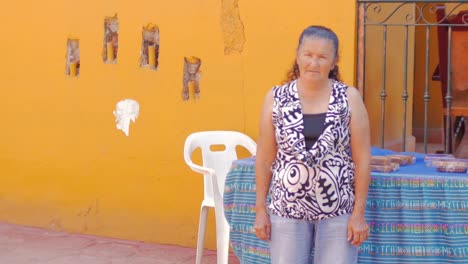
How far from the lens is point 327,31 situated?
3.56 m

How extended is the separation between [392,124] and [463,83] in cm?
86

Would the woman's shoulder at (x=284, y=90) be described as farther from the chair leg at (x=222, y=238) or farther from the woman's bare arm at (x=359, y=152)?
the chair leg at (x=222, y=238)

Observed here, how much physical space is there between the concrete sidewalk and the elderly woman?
2401 mm

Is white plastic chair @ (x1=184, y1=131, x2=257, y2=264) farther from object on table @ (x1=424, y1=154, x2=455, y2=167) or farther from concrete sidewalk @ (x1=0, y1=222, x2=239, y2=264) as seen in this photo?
object on table @ (x1=424, y1=154, x2=455, y2=167)

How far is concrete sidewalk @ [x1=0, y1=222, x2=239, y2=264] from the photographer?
5945 mm

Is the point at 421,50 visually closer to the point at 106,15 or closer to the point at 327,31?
the point at 106,15

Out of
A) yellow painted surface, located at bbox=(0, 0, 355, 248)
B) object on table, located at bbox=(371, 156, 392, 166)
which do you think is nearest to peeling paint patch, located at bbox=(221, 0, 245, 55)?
yellow painted surface, located at bbox=(0, 0, 355, 248)

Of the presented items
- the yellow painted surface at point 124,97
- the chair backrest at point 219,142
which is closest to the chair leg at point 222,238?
the chair backrest at point 219,142

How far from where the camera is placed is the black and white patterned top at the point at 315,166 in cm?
347

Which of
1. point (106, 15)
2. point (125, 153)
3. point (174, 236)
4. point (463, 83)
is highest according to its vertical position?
point (106, 15)

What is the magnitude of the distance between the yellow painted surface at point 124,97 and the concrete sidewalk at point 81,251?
4.5 inches

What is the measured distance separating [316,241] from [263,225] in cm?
24

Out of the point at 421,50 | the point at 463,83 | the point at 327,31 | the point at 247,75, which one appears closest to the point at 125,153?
the point at 247,75

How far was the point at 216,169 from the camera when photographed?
17.7ft
